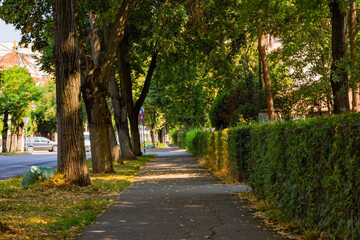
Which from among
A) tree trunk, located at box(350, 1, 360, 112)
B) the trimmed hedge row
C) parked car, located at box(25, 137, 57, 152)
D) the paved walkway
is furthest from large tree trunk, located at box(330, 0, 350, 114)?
parked car, located at box(25, 137, 57, 152)

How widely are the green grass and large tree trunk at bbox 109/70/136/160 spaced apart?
422 inches

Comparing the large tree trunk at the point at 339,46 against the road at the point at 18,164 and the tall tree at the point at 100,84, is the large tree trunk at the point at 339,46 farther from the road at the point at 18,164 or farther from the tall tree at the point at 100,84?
the road at the point at 18,164

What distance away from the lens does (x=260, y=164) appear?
8.99 m

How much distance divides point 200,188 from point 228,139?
211cm

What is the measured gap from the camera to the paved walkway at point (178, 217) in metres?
6.42

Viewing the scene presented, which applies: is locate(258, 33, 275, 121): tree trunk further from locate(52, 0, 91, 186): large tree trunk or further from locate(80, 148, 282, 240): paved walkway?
locate(52, 0, 91, 186): large tree trunk

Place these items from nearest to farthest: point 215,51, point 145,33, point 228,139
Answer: point 228,139 → point 215,51 → point 145,33

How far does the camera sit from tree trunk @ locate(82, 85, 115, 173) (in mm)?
15719

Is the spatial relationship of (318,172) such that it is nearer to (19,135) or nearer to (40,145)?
(19,135)

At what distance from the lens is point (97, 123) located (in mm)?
16047

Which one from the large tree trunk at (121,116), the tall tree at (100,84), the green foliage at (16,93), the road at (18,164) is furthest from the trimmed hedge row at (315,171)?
the green foliage at (16,93)

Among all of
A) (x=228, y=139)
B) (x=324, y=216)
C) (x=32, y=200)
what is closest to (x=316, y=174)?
(x=324, y=216)

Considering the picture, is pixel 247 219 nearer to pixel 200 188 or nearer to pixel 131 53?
pixel 200 188

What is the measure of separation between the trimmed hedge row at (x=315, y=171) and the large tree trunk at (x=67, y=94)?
5.06 m
